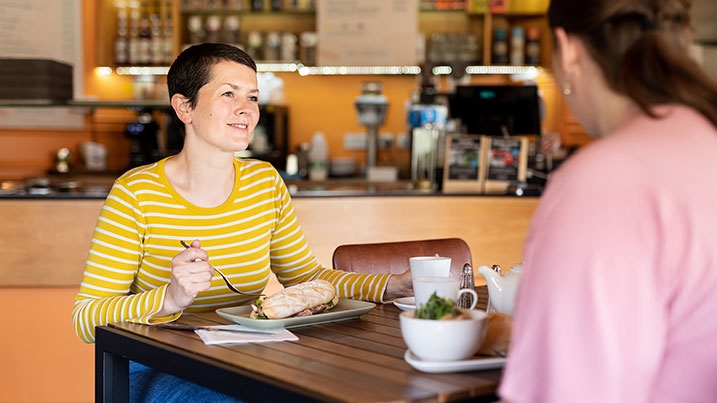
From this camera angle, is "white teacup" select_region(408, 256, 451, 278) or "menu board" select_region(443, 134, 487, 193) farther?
"menu board" select_region(443, 134, 487, 193)

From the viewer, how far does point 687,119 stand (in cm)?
108

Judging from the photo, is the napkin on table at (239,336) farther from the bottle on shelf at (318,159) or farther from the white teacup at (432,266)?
the bottle on shelf at (318,159)

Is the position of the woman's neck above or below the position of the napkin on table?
above

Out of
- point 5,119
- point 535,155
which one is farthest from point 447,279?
point 5,119

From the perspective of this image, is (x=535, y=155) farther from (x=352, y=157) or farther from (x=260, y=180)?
(x=260, y=180)

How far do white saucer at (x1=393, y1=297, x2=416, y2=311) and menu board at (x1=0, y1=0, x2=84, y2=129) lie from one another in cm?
489

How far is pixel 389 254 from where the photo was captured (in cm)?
240

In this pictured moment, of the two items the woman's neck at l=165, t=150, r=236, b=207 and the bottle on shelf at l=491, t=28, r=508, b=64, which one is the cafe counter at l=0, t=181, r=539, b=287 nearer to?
the woman's neck at l=165, t=150, r=236, b=207

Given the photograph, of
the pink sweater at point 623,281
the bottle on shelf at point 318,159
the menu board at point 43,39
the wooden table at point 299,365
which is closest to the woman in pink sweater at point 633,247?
the pink sweater at point 623,281

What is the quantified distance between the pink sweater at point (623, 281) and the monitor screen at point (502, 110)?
396cm

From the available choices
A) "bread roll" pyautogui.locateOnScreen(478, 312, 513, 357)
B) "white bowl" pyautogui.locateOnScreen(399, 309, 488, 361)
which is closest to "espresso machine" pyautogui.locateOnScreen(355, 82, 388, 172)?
"bread roll" pyautogui.locateOnScreen(478, 312, 513, 357)

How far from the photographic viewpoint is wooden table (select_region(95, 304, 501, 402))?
121 cm

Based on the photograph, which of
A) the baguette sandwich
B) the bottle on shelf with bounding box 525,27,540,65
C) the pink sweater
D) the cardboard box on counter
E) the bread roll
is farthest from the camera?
the bottle on shelf with bounding box 525,27,540,65

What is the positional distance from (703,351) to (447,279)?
22.2 inches
